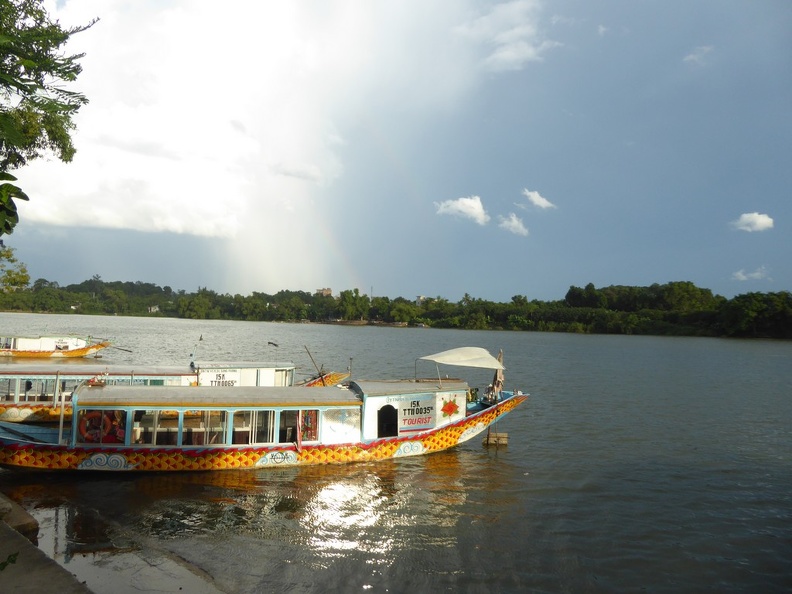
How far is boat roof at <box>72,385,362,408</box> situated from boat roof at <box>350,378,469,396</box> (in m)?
0.54

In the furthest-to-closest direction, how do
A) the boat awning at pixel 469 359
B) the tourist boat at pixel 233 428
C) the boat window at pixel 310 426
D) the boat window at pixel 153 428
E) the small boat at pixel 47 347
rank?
the small boat at pixel 47 347 → the boat awning at pixel 469 359 → the boat window at pixel 310 426 → the boat window at pixel 153 428 → the tourist boat at pixel 233 428

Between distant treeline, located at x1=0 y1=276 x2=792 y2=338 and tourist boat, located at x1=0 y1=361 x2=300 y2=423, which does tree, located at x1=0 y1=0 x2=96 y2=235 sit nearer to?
tourist boat, located at x1=0 y1=361 x2=300 y2=423

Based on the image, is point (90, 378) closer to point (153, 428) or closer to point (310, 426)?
point (153, 428)

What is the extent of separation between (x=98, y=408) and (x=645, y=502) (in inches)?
616

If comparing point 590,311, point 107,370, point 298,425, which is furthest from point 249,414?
point 590,311

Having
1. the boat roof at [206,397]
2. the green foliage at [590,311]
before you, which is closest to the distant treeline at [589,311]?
the green foliage at [590,311]

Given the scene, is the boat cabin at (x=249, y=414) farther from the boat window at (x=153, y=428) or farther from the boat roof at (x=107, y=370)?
the boat roof at (x=107, y=370)

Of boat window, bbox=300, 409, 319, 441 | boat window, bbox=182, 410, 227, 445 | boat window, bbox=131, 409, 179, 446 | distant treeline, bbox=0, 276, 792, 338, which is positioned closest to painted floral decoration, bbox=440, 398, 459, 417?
boat window, bbox=300, 409, 319, 441

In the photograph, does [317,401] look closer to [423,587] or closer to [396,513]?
[396,513]

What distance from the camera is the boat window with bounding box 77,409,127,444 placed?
50.9ft

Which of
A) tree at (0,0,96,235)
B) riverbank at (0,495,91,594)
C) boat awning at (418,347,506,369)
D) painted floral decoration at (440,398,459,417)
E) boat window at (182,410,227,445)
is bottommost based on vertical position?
riverbank at (0,495,91,594)

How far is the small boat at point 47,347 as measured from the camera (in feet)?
149

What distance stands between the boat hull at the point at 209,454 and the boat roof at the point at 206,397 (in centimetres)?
133

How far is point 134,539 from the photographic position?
40.0 ft
